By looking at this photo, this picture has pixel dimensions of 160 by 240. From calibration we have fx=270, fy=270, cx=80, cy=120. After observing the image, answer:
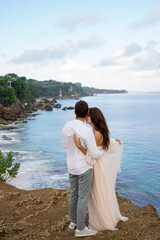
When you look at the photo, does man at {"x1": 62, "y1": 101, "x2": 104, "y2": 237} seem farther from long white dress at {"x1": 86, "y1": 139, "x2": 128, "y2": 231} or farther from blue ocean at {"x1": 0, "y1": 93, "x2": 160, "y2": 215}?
blue ocean at {"x1": 0, "y1": 93, "x2": 160, "y2": 215}

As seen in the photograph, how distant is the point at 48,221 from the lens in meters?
5.66

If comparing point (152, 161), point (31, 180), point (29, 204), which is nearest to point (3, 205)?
point (29, 204)

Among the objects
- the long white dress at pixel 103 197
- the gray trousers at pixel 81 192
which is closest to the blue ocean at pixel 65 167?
the long white dress at pixel 103 197

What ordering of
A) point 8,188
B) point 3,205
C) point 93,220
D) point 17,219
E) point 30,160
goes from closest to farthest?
1. point 93,220
2. point 17,219
3. point 3,205
4. point 8,188
5. point 30,160

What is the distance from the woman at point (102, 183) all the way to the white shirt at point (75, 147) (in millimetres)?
159

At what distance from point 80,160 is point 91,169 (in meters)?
0.27

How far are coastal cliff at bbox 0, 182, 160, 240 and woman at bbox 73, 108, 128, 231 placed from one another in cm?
23

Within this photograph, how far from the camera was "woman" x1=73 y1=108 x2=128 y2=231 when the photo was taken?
448 cm

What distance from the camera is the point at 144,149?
2544cm

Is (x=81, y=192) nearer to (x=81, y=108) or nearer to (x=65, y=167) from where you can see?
(x=81, y=108)

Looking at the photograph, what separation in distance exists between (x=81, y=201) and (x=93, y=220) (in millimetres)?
577

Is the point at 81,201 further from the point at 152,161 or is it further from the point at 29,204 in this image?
the point at 152,161

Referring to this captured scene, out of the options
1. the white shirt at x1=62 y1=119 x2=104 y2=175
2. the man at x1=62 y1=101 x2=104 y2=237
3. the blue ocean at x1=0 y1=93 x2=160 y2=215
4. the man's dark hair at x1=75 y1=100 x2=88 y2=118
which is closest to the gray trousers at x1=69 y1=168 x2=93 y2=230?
the man at x1=62 y1=101 x2=104 y2=237

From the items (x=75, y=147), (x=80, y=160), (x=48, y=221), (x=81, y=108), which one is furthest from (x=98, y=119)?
(x=48, y=221)
